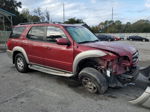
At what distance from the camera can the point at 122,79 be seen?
4.04 m

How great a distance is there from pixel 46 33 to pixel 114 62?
2.47 m

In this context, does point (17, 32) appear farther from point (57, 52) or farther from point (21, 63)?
point (57, 52)

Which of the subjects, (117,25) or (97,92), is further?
(117,25)

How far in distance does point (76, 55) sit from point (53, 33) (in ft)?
3.99

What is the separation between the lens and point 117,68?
154 inches

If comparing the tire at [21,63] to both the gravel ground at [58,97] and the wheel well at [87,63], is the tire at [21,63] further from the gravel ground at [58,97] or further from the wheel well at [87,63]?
the wheel well at [87,63]

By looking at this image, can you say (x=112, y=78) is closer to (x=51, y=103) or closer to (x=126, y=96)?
(x=126, y=96)

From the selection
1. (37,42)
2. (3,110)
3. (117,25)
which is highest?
(117,25)

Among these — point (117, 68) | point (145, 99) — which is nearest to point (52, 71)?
point (117, 68)

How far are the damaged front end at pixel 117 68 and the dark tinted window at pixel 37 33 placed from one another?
7.49 ft

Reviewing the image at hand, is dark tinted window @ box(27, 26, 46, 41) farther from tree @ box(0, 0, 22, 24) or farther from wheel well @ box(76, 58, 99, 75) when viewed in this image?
tree @ box(0, 0, 22, 24)

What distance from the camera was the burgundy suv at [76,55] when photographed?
397 centimetres

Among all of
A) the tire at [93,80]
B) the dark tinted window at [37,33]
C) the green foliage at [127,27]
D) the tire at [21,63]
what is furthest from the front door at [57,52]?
the green foliage at [127,27]

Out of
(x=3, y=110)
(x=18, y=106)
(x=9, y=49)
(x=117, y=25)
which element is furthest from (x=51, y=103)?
(x=117, y=25)
